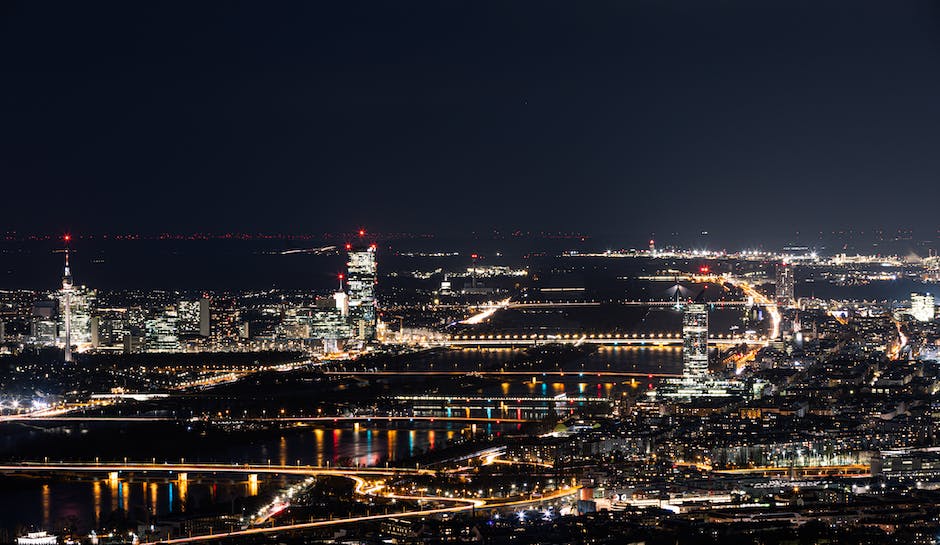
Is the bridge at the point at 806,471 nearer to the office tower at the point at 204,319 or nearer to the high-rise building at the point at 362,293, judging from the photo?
the high-rise building at the point at 362,293

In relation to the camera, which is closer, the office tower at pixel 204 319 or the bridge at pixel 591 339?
the bridge at pixel 591 339

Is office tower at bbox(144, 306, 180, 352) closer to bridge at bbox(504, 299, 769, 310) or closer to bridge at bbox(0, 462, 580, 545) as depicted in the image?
bridge at bbox(504, 299, 769, 310)

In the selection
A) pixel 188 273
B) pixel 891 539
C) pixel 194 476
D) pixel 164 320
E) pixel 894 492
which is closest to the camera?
pixel 891 539

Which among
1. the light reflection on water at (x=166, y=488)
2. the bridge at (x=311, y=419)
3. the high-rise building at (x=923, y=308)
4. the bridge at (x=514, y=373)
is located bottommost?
the light reflection on water at (x=166, y=488)

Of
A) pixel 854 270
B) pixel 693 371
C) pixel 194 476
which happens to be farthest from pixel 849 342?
pixel 854 270

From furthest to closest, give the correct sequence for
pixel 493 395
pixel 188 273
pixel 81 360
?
pixel 188 273 < pixel 81 360 < pixel 493 395

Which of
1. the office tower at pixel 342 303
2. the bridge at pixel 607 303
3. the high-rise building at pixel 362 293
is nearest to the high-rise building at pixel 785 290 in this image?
the bridge at pixel 607 303

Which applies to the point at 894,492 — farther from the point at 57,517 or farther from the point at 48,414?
the point at 48,414
